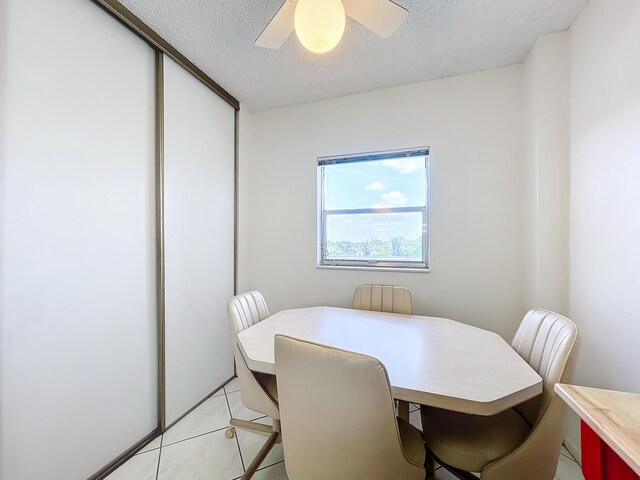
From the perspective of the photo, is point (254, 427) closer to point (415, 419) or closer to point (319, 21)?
point (415, 419)

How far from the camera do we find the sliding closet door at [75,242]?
120cm

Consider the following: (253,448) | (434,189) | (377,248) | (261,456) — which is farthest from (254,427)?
(434,189)

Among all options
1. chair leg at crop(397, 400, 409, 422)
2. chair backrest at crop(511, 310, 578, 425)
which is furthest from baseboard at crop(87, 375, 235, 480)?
chair backrest at crop(511, 310, 578, 425)

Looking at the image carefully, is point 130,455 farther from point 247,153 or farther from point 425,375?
point 247,153

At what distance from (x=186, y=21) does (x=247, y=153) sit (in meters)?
1.24

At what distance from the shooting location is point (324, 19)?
115cm

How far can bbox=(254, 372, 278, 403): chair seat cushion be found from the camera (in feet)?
4.86

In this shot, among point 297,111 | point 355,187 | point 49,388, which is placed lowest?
point 49,388

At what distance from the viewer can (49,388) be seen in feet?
4.25

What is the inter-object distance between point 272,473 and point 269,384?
0.47 meters

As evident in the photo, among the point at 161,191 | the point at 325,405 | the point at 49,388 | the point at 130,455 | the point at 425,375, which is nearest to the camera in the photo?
the point at 325,405

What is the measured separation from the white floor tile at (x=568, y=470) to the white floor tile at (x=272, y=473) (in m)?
1.45

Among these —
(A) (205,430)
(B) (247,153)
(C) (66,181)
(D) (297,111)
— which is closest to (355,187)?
(D) (297,111)

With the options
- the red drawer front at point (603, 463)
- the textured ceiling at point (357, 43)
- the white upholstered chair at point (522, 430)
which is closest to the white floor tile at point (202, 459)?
the white upholstered chair at point (522, 430)
